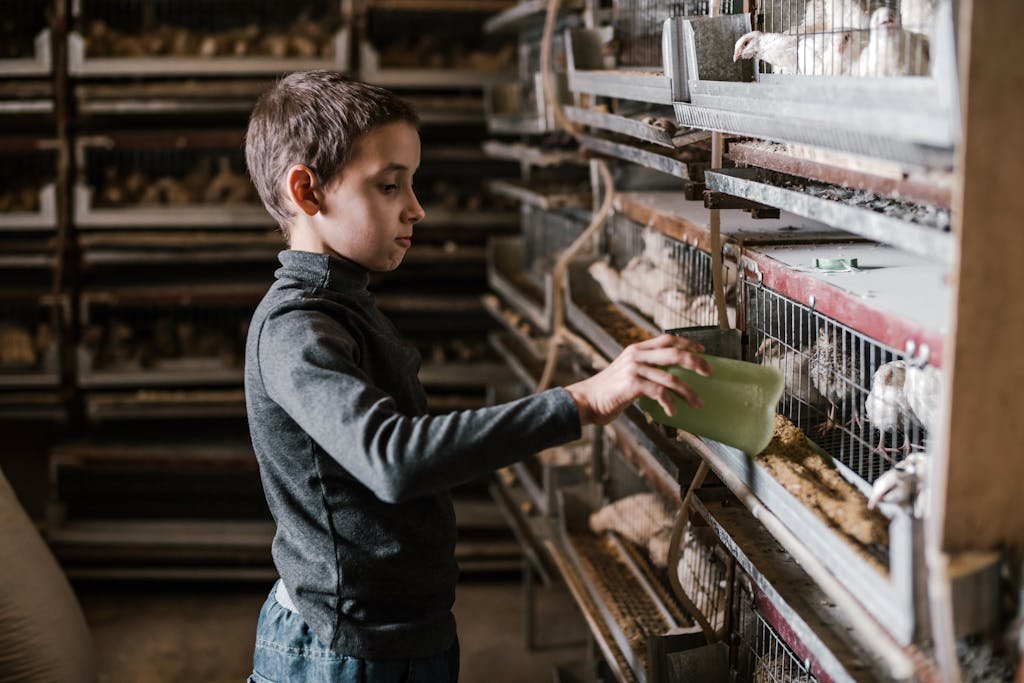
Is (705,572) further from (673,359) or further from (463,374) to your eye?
(463,374)

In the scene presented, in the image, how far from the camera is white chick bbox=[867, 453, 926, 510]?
1.05m

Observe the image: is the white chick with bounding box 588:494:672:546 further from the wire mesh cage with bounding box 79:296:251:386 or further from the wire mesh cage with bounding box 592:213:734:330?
the wire mesh cage with bounding box 79:296:251:386

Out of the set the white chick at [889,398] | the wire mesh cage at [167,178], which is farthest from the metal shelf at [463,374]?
the white chick at [889,398]

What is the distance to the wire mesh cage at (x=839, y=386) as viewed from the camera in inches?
53.1

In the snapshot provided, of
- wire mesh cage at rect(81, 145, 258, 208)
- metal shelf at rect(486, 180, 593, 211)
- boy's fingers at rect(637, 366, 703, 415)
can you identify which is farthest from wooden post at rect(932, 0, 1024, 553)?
wire mesh cage at rect(81, 145, 258, 208)

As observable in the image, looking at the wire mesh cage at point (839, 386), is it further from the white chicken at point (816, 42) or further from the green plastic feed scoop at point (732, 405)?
the white chicken at point (816, 42)

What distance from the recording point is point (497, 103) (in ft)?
11.7

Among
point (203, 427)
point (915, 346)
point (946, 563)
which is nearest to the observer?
point (946, 563)

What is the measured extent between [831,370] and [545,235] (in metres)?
2.06

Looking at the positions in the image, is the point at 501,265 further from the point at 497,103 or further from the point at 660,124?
the point at 660,124

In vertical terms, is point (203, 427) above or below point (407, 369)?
below

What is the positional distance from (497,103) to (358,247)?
227 cm

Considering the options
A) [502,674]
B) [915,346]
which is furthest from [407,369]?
[502,674]

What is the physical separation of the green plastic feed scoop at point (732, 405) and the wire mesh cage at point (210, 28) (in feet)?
9.31
